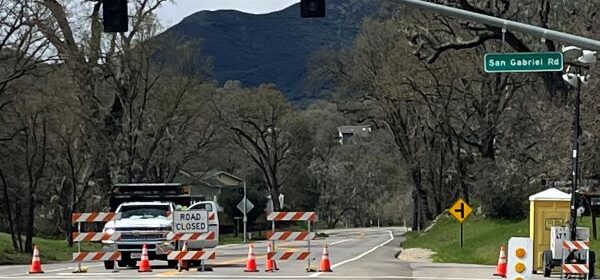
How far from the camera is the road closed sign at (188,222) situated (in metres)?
25.6

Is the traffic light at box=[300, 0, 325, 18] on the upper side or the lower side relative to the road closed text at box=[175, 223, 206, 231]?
upper

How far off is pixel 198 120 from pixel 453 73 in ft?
69.4

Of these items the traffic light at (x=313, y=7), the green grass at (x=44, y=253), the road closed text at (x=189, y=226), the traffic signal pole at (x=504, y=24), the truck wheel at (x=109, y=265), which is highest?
the traffic light at (x=313, y=7)

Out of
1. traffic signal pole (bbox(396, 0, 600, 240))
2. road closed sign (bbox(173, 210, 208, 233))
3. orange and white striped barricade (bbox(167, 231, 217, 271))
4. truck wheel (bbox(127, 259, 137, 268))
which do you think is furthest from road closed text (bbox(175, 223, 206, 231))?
traffic signal pole (bbox(396, 0, 600, 240))

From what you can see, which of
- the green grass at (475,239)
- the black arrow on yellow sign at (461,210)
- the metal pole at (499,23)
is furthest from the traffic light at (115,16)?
the black arrow on yellow sign at (461,210)

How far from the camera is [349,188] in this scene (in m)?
108

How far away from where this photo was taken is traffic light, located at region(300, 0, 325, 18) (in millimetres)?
19953

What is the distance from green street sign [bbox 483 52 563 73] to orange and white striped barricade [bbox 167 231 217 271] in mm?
8332

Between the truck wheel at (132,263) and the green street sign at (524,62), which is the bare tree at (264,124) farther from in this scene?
the green street sign at (524,62)

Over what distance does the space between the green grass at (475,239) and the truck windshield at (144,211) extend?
1188 centimetres

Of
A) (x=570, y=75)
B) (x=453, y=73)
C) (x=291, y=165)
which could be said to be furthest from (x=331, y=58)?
(x=570, y=75)

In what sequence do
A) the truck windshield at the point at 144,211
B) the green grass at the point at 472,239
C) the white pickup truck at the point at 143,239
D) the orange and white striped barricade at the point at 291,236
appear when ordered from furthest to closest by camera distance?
1. the green grass at the point at 472,239
2. the truck windshield at the point at 144,211
3. the white pickup truck at the point at 143,239
4. the orange and white striped barricade at the point at 291,236

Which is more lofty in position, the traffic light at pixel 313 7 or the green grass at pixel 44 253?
the traffic light at pixel 313 7

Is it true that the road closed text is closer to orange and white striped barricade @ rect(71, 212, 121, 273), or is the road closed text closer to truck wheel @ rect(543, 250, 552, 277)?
orange and white striped barricade @ rect(71, 212, 121, 273)
